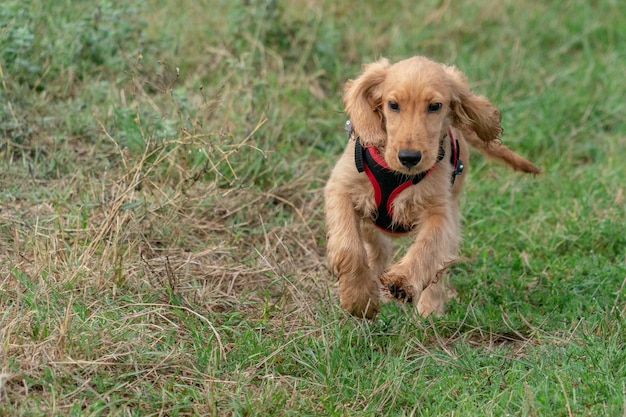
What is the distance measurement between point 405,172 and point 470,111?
62cm

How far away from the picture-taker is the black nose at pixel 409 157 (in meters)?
4.15

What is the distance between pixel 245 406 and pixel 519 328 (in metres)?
1.67

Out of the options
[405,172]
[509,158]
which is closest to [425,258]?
[405,172]

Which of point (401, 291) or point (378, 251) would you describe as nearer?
point (401, 291)

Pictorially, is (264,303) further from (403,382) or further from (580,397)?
(580,397)

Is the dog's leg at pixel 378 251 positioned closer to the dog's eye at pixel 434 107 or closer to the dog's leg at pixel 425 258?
the dog's leg at pixel 425 258

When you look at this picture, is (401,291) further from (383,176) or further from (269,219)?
(269,219)

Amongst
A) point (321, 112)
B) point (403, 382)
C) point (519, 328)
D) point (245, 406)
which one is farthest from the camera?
point (321, 112)

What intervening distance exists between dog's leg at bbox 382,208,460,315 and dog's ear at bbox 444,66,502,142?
1.43 feet

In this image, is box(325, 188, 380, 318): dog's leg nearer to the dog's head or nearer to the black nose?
the dog's head

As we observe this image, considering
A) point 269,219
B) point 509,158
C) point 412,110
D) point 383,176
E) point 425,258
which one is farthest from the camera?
point 269,219

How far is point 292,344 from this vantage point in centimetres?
433

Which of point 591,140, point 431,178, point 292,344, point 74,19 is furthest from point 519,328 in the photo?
point 74,19

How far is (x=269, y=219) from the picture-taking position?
19.3 feet
